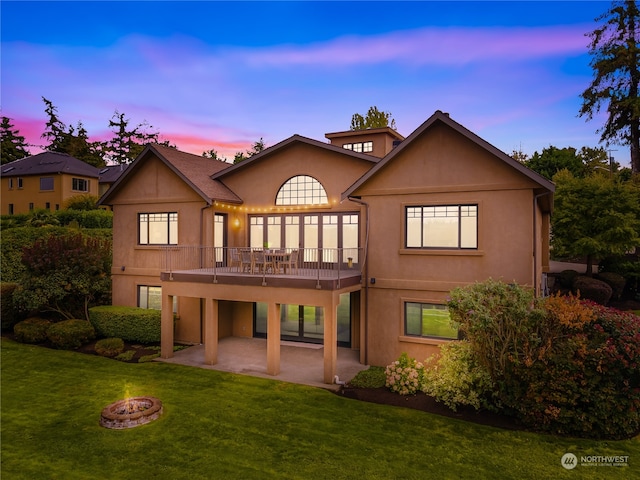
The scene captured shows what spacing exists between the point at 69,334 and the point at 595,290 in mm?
29716

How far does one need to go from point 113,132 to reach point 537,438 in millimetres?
70358

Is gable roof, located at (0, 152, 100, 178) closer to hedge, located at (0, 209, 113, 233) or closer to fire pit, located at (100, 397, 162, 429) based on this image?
hedge, located at (0, 209, 113, 233)

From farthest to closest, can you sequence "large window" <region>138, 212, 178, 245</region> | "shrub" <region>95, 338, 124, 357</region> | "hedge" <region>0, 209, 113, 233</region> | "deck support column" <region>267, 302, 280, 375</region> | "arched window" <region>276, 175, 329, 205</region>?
"hedge" <region>0, 209, 113, 233</region> → "large window" <region>138, 212, 178, 245</region> → "arched window" <region>276, 175, 329, 205</region> → "shrub" <region>95, 338, 124, 357</region> → "deck support column" <region>267, 302, 280, 375</region>

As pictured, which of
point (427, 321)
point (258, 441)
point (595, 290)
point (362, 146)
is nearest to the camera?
point (258, 441)

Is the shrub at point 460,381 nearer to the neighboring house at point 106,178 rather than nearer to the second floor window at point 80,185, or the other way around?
the neighboring house at point 106,178

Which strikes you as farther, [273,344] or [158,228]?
[158,228]

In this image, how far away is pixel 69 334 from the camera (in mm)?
17297

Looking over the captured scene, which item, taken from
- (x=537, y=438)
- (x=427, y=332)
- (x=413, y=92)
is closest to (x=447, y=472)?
(x=537, y=438)

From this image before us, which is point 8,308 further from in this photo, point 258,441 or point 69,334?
point 258,441

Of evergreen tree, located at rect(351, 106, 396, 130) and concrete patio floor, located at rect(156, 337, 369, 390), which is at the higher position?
evergreen tree, located at rect(351, 106, 396, 130)

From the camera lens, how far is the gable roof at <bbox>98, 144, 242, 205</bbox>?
1836 centimetres

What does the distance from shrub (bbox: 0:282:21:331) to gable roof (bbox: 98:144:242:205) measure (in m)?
6.18

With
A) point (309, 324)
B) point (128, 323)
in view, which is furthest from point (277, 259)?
point (128, 323)

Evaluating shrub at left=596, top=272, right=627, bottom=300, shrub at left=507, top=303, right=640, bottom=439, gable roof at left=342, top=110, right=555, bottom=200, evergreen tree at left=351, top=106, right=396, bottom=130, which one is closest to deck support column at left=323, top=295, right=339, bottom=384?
gable roof at left=342, top=110, right=555, bottom=200
